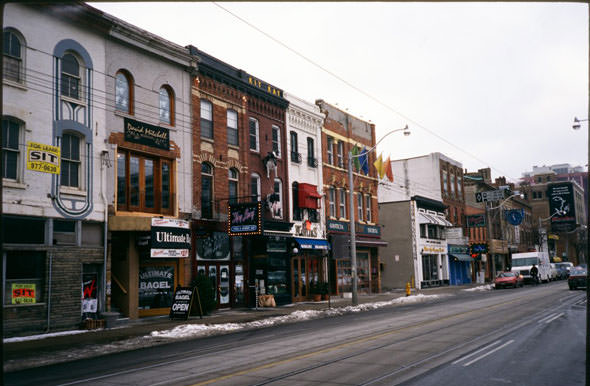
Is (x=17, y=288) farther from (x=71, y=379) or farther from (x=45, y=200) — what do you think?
(x=71, y=379)

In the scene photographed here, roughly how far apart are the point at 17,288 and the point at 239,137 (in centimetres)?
1406

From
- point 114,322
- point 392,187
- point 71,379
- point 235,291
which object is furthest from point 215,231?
point 392,187

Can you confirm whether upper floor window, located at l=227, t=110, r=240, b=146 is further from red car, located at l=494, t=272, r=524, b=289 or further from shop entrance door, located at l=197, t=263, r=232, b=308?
red car, located at l=494, t=272, r=524, b=289

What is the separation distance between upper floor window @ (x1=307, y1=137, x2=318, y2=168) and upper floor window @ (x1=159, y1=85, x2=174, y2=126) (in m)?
12.2

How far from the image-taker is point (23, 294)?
16.8m

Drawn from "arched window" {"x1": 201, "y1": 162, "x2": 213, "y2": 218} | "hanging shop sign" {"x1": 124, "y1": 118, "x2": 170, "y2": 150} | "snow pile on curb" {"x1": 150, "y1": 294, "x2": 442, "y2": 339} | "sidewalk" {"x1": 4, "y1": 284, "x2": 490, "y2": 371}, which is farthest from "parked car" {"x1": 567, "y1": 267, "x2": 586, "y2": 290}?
"hanging shop sign" {"x1": 124, "y1": 118, "x2": 170, "y2": 150}

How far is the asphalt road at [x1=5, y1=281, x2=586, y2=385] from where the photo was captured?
9.26 metres

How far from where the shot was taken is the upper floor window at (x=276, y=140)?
102ft

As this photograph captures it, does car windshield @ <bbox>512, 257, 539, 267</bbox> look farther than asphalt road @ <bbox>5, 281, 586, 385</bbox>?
Yes

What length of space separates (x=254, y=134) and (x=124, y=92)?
9.11 metres

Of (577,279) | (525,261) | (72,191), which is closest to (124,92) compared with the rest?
(72,191)

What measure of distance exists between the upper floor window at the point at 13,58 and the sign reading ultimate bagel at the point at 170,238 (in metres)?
7.01

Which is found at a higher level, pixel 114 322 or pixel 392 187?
pixel 392 187

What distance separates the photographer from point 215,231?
25.7m
